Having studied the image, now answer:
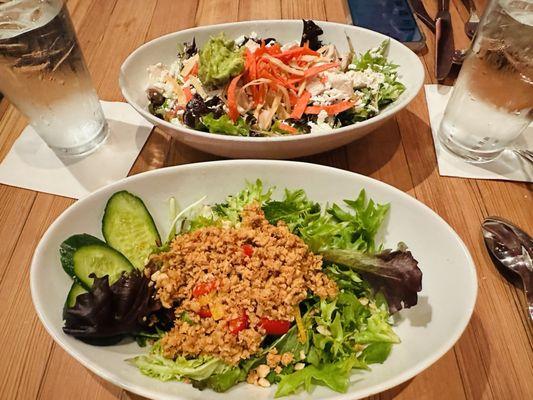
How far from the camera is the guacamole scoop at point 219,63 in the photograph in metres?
1.65

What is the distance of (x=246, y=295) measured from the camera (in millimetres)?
1073

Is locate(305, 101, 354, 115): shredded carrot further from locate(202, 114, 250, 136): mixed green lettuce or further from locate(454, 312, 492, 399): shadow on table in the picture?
locate(454, 312, 492, 399): shadow on table

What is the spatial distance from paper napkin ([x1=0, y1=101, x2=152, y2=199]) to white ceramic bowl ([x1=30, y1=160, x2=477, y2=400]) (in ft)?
1.33

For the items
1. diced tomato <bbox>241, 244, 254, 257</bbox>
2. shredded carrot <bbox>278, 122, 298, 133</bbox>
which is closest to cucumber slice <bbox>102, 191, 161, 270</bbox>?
diced tomato <bbox>241, 244, 254, 257</bbox>

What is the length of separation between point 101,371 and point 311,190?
761 millimetres

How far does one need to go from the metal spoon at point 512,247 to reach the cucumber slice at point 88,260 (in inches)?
44.4

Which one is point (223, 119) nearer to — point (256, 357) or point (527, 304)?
point (256, 357)

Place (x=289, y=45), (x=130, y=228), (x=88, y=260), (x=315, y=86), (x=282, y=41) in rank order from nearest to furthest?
1. (x=88, y=260)
2. (x=130, y=228)
3. (x=315, y=86)
4. (x=289, y=45)
5. (x=282, y=41)

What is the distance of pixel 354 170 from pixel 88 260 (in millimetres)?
1002

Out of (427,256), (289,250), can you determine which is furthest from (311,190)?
(427,256)

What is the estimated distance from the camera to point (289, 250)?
1143 mm

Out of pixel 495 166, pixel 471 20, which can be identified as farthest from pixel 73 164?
pixel 471 20

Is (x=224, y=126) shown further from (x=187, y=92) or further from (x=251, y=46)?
(x=251, y=46)

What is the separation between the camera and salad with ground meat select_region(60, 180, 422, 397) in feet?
3.37
